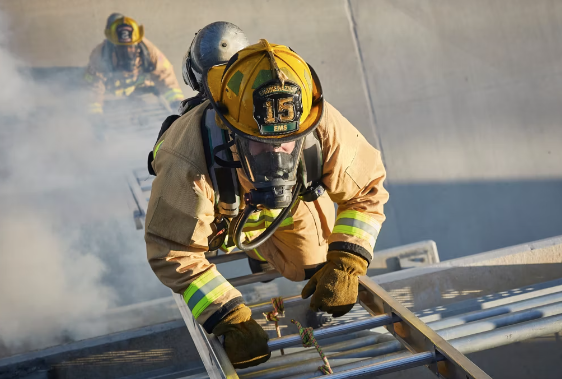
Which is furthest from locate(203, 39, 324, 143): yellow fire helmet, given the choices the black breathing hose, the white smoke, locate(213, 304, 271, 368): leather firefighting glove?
the white smoke

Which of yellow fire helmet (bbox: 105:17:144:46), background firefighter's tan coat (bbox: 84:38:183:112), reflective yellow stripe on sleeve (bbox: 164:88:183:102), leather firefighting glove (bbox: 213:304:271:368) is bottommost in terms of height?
leather firefighting glove (bbox: 213:304:271:368)

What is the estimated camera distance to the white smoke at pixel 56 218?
14.2ft

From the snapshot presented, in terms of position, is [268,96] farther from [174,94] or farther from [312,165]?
[174,94]

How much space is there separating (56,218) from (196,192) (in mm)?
3193

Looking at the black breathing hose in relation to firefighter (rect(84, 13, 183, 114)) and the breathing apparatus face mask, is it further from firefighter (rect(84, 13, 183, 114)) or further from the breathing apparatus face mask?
firefighter (rect(84, 13, 183, 114))

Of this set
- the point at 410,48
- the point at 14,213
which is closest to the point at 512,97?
the point at 410,48

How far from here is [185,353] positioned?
2.97m

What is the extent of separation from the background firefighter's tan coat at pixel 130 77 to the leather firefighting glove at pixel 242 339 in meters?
3.58

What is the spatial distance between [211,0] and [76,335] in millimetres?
3223

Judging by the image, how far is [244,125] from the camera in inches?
73.8

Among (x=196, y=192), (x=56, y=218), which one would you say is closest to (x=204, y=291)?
(x=196, y=192)

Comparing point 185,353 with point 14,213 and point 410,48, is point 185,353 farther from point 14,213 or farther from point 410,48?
point 410,48

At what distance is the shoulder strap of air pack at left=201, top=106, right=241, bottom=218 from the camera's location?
2.00 meters

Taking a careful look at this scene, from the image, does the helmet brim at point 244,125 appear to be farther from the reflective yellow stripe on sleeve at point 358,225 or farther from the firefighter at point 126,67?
the firefighter at point 126,67
